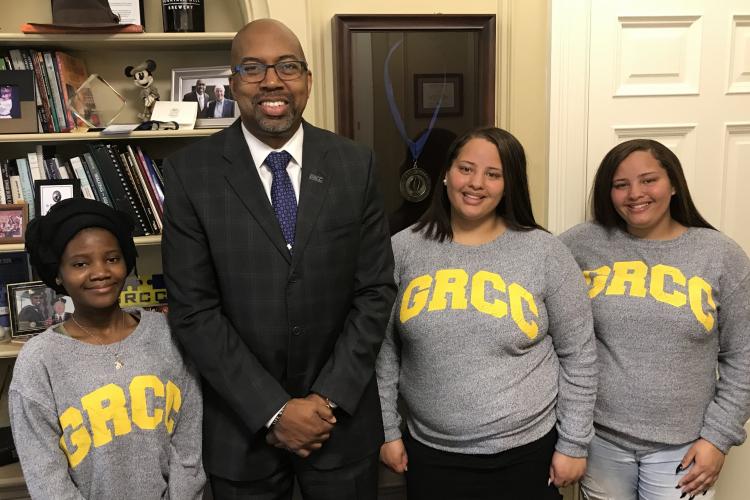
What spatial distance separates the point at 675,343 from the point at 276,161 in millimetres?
1066

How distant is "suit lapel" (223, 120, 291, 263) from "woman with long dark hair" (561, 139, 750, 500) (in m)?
0.85

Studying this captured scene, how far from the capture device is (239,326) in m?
1.41

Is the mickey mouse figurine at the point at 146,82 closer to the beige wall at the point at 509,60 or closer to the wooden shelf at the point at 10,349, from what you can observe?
the beige wall at the point at 509,60

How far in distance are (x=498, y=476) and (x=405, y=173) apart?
3.26 ft

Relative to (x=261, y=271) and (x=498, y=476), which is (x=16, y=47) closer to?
(x=261, y=271)

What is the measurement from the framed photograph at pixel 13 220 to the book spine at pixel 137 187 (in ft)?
1.04

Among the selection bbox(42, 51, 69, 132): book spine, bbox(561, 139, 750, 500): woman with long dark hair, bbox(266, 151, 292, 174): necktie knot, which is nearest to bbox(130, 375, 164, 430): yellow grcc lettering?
bbox(266, 151, 292, 174): necktie knot

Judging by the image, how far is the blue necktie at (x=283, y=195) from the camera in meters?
1.41

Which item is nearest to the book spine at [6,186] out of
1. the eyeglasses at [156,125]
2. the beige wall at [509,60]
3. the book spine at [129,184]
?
the book spine at [129,184]

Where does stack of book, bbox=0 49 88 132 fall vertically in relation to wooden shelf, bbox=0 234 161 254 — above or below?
above

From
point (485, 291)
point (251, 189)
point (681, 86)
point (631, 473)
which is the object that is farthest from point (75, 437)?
point (681, 86)

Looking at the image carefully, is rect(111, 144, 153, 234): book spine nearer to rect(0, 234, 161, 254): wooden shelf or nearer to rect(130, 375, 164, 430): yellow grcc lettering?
rect(0, 234, 161, 254): wooden shelf

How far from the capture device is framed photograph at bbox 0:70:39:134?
Answer: 6.08 ft

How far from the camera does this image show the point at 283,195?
4.66 ft
